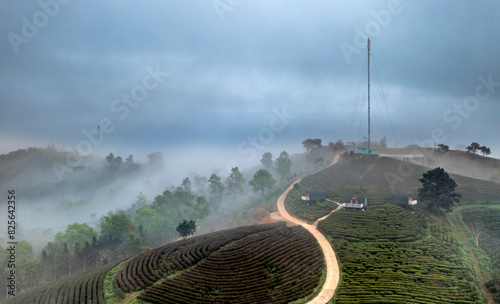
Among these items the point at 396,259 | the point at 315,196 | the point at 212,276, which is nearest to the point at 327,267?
the point at 396,259

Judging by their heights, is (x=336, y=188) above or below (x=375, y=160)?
below

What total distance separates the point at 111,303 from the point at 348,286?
25.9 metres

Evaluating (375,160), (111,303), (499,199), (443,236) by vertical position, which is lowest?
(111,303)

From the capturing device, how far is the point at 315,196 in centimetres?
5684

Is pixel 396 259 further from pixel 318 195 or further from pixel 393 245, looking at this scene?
pixel 318 195

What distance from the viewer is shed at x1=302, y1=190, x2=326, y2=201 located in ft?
Answer: 185

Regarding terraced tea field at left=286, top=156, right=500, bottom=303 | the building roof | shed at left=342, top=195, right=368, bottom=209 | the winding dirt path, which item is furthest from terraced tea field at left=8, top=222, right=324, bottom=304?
the building roof

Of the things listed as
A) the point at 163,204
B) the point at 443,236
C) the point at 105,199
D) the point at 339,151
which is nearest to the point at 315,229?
the point at 443,236

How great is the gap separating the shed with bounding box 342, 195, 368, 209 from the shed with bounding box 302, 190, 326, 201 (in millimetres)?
5592

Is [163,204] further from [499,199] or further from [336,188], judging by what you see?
[499,199]

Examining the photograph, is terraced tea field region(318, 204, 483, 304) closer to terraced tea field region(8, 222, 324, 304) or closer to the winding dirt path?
the winding dirt path

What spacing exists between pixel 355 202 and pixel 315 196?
8369 millimetres

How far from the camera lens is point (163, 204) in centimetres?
7812

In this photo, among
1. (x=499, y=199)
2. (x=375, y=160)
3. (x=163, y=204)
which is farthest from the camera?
(x=163, y=204)
